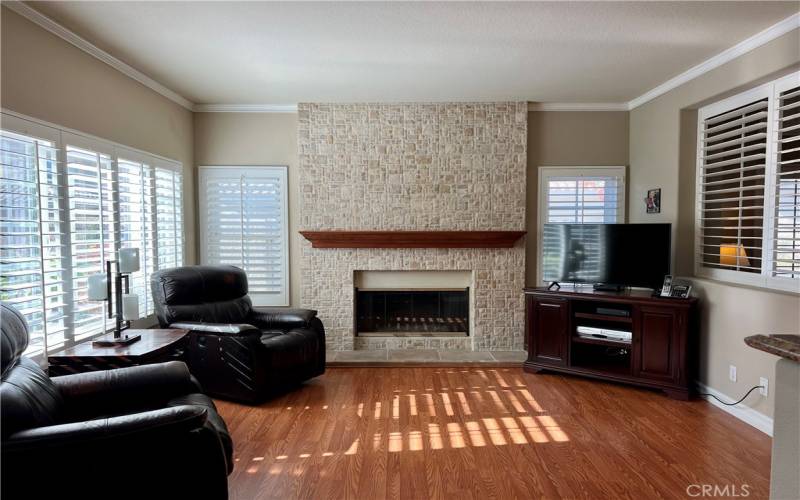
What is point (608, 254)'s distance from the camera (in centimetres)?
416

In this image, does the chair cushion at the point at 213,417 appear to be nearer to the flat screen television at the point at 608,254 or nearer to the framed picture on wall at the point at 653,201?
the flat screen television at the point at 608,254

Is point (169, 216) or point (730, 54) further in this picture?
point (169, 216)

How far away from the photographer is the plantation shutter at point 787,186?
3.01 meters

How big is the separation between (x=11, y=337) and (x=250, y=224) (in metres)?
3.12

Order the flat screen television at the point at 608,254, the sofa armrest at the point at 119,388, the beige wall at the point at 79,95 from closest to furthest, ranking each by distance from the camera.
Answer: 1. the sofa armrest at the point at 119,388
2. the beige wall at the point at 79,95
3. the flat screen television at the point at 608,254

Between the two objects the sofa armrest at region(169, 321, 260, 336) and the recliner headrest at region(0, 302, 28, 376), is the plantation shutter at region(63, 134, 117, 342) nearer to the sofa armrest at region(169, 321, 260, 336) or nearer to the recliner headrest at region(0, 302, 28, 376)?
the sofa armrest at region(169, 321, 260, 336)

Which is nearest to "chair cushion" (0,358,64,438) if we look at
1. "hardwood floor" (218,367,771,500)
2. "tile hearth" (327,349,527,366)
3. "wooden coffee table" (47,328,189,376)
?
"wooden coffee table" (47,328,189,376)

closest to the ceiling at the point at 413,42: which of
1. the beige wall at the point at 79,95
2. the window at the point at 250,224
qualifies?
the beige wall at the point at 79,95

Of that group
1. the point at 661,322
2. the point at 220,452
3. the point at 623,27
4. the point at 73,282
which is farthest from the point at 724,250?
the point at 73,282

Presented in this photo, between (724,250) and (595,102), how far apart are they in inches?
81.0

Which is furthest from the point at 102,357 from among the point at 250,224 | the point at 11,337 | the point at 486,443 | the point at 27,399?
the point at 250,224

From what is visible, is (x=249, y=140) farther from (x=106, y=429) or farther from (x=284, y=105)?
(x=106, y=429)

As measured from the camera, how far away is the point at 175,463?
69.2 inches

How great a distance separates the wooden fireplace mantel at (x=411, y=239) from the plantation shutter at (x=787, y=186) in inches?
83.9
